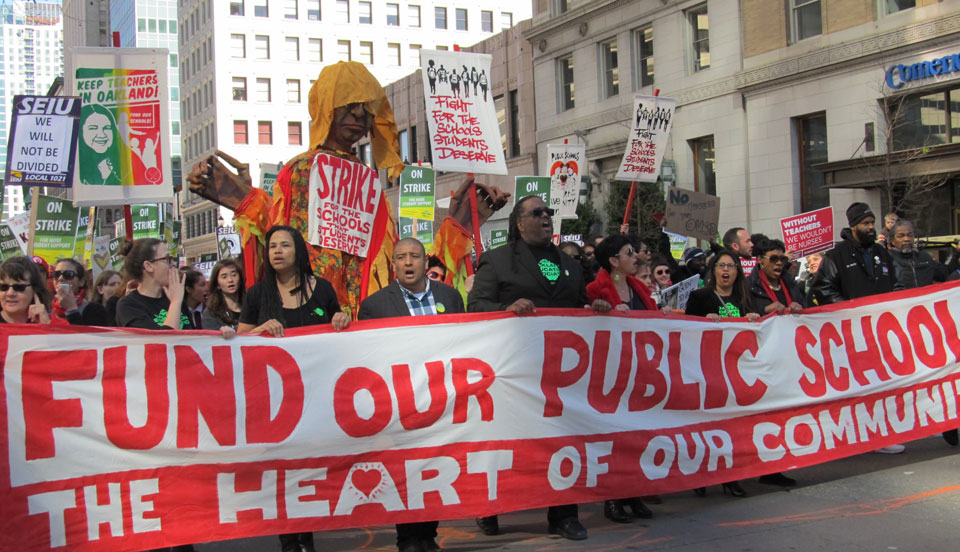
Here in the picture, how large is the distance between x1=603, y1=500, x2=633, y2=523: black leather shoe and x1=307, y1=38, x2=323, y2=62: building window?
64587 mm

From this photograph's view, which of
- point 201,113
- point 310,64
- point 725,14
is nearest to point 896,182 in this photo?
point 725,14

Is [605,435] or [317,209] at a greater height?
[317,209]

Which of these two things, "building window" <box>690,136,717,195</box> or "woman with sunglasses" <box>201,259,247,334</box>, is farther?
"building window" <box>690,136,717,195</box>

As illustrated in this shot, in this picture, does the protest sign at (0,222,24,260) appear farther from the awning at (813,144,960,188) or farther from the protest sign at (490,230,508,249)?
the awning at (813,144,960,188)

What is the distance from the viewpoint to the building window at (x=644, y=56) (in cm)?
2836

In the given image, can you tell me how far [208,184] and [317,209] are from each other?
75 cm

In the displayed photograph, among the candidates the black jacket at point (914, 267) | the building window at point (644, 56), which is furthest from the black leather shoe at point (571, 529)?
the building window at point (644, 56)

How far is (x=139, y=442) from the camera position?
15.6 ft

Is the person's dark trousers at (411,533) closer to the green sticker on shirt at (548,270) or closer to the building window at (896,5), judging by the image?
the green sticker on shirt at (548,270)

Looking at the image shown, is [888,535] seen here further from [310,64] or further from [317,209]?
[310,64]

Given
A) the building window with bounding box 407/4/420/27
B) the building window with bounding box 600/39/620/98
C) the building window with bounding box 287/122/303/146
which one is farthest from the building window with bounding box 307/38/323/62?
the building window with bounding box 600/39/620/98

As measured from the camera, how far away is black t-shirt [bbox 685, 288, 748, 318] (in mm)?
6898

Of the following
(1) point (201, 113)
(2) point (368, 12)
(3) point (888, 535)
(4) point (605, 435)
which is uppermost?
(2) point (368, 12)

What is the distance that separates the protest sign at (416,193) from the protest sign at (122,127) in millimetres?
9701
